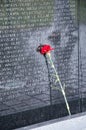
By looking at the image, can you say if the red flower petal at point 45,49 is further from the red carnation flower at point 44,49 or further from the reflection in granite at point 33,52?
the reflection in granite at point 33,52

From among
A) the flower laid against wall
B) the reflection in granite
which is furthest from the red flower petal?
the reflection in granite

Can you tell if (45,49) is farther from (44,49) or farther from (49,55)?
(49,55)

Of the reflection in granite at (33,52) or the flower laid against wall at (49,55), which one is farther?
the flower laid against wall at (49,55)

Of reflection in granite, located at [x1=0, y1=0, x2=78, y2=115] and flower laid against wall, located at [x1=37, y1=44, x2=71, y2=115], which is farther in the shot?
flower laid against wall, located at [x1=37, y1=44, x2=71, y2=115]

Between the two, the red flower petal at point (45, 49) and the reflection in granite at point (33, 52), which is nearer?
the reflection in granite at point (33, 52)

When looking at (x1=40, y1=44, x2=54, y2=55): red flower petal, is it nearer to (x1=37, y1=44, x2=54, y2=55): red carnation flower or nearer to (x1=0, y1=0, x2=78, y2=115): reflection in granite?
(x1=37, y1=44, x2=54, y2=55): red carnation flower

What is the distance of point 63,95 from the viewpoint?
22.1 ft

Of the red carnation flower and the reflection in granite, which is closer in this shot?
the reflection in granite

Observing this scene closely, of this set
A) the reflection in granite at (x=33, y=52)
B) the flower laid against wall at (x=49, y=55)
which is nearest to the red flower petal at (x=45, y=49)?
the flower laid against wall at (x=49, y=55)

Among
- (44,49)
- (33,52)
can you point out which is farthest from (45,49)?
(33,52)

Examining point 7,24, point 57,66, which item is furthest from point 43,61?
point 7,24

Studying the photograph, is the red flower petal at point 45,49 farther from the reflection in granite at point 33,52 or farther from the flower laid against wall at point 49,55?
the reflection in granite at point 33,52

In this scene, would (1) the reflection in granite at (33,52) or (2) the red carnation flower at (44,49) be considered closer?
(1) the reflection in granite at (33,52)

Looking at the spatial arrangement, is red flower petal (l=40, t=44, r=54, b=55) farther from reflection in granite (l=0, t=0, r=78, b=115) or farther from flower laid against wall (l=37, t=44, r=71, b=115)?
reflection in granite (l=0, t=0, r=78, b=115)
